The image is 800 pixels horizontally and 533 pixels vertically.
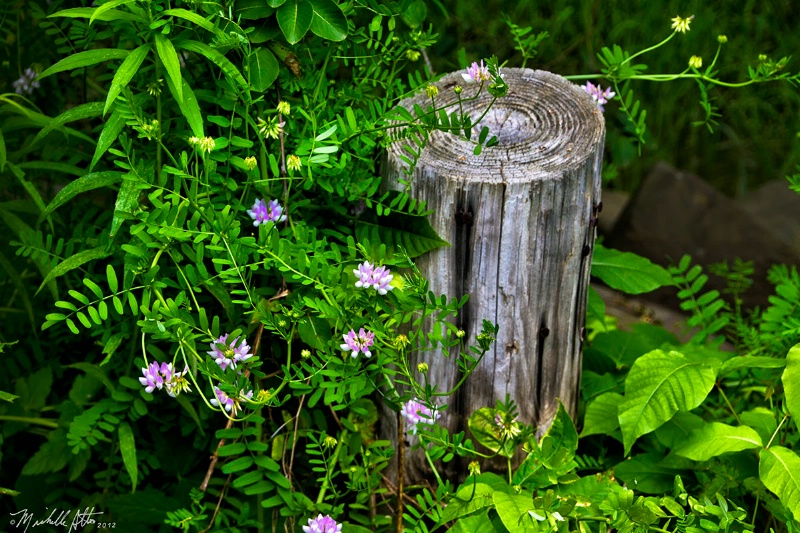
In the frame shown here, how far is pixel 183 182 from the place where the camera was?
2.36 m

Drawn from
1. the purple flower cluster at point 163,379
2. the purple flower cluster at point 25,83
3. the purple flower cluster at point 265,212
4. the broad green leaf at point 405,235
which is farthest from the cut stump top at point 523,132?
the purple flower cluster at point 25,83

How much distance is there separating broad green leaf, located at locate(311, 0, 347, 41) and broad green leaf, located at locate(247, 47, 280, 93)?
13cm

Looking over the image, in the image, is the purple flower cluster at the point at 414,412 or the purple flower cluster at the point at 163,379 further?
the purple flower cluster at the point at 414,412

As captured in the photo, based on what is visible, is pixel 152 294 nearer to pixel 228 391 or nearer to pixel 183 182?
pixel 183 182

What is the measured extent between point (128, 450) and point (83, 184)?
754mm

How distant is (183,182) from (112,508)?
104cm

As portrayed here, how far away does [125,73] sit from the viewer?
2096 millimetres

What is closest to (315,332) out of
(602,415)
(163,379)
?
(163,379)

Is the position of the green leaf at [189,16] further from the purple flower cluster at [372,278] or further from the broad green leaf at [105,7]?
the purple flower cluster at [372,278]

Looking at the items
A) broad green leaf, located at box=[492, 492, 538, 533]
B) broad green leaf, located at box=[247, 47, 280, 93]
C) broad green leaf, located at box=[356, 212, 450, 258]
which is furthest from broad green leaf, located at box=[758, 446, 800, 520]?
broad green leaf, located at box=[247, 47, 280, 93]

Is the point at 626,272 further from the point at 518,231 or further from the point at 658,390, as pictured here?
the point at 518,231

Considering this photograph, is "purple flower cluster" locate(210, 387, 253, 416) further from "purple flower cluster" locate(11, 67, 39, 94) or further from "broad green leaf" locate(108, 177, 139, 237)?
"purple flower cluster" locate(11, 67, 39, 94)

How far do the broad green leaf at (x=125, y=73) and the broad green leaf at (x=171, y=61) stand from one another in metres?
0.04

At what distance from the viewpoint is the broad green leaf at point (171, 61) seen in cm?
205
